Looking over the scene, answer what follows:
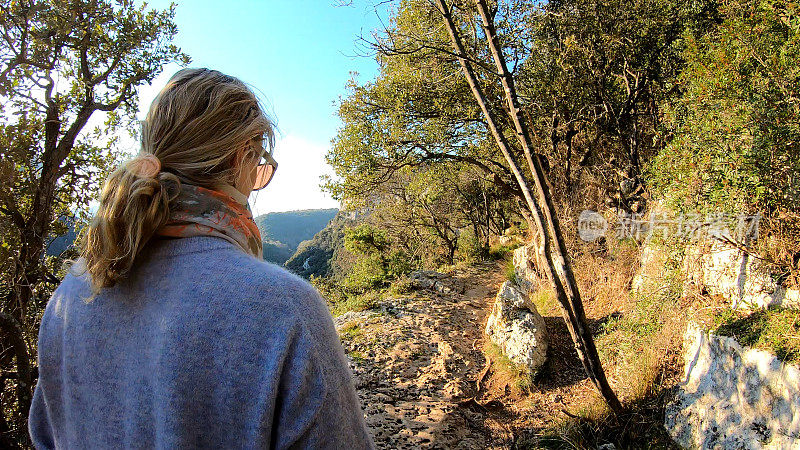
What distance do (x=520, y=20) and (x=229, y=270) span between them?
7.99 m

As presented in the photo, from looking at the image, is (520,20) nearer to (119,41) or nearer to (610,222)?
(610,222)

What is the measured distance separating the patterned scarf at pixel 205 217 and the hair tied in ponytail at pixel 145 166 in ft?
Result: 0.21

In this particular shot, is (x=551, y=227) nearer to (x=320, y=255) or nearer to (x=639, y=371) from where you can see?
(x=639, y=371)

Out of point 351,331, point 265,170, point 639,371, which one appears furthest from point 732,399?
point 351,331

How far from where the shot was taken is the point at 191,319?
32.4 inches

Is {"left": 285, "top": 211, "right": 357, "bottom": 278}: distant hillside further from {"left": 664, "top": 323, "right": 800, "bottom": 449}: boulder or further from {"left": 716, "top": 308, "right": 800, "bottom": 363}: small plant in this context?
{"left": 716, "top": 308, "right": 800, "bottom": 363}: small plant

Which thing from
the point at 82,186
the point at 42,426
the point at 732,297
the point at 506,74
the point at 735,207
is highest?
the point at 506,74

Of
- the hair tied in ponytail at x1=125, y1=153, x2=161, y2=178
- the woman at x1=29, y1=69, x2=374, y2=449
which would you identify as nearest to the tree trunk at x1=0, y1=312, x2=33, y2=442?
the woman at x1=29, y1=69, x2=374, y2=449

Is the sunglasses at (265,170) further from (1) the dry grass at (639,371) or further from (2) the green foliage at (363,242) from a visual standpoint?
(2) the green foliage at (363,242)

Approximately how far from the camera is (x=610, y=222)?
7.73 m

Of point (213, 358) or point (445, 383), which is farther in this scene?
point (445, 383)

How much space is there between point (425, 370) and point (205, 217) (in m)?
5.57

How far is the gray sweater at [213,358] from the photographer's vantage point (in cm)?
80

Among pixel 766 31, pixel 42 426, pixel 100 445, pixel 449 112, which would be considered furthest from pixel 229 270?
pixel 449 112
